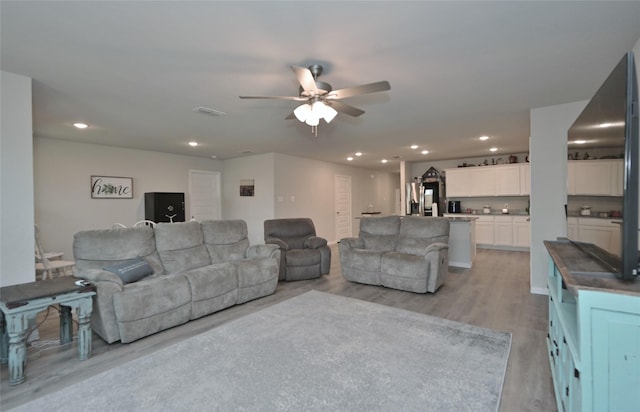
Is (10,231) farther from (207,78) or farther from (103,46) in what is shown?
(207,78)

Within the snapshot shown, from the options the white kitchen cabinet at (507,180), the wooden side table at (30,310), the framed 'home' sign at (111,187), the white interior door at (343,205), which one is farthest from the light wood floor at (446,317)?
the white interior door at (343,205)

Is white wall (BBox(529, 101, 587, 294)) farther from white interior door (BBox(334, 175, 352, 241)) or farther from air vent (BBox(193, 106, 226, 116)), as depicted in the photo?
white interior door (BBox(334, 175, 352, 241))

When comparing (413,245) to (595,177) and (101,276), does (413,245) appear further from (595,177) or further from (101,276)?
(101,276)

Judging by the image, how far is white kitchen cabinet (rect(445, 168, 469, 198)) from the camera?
24.8 ft

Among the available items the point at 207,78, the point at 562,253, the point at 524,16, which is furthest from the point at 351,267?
the point at 524,16

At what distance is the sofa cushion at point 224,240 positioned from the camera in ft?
13.0

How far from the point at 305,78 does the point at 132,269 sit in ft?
8.33

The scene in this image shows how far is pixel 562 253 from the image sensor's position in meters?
2.01

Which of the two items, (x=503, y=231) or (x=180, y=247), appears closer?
(x=180, y=247)

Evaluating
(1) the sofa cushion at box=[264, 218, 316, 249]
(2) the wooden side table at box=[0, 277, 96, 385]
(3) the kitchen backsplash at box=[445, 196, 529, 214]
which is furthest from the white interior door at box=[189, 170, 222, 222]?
(3) the kitchen backsplash at box=[445, 196, 529, 214]

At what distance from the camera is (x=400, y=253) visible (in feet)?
14.3

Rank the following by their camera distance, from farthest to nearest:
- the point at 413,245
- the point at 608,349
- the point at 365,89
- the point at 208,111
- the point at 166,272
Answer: the point at 413,245
the point at 208,111
the point at 166,272
the point at 365,89
the point at 608,349

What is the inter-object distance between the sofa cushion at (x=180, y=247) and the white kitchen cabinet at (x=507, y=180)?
22.2ft

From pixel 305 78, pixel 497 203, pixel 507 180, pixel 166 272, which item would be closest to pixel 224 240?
pixel 166 272
